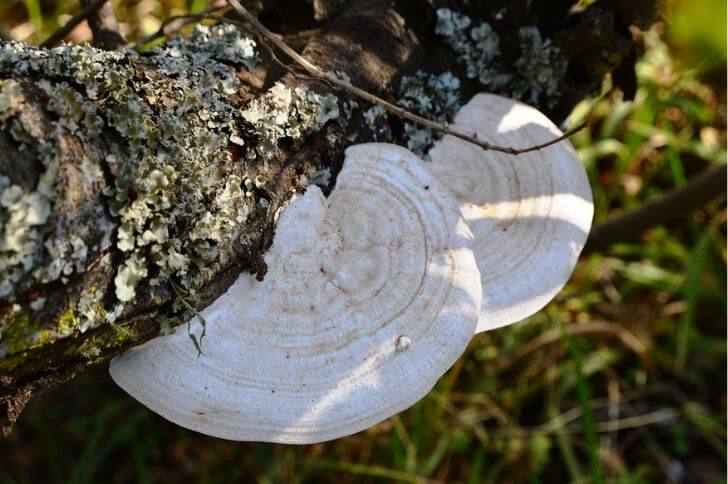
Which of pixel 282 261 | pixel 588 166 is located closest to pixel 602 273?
pixel 588 166

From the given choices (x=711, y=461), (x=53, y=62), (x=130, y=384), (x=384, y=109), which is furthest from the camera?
(x=711, y=461)

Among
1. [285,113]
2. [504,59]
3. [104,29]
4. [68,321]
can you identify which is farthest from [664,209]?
[68,321]

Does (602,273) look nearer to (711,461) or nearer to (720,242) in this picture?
(720,242)

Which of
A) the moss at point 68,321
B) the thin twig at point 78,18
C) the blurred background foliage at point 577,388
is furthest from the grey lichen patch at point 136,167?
the blurred background foliage at point 577,388

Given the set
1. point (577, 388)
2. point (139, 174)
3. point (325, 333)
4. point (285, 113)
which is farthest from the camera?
point (577, 388)

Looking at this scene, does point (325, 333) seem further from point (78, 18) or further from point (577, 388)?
point (577, 388)

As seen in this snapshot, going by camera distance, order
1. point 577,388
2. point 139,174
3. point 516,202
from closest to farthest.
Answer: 1. point 139,174
2. point 516,202
3. point 577,388
